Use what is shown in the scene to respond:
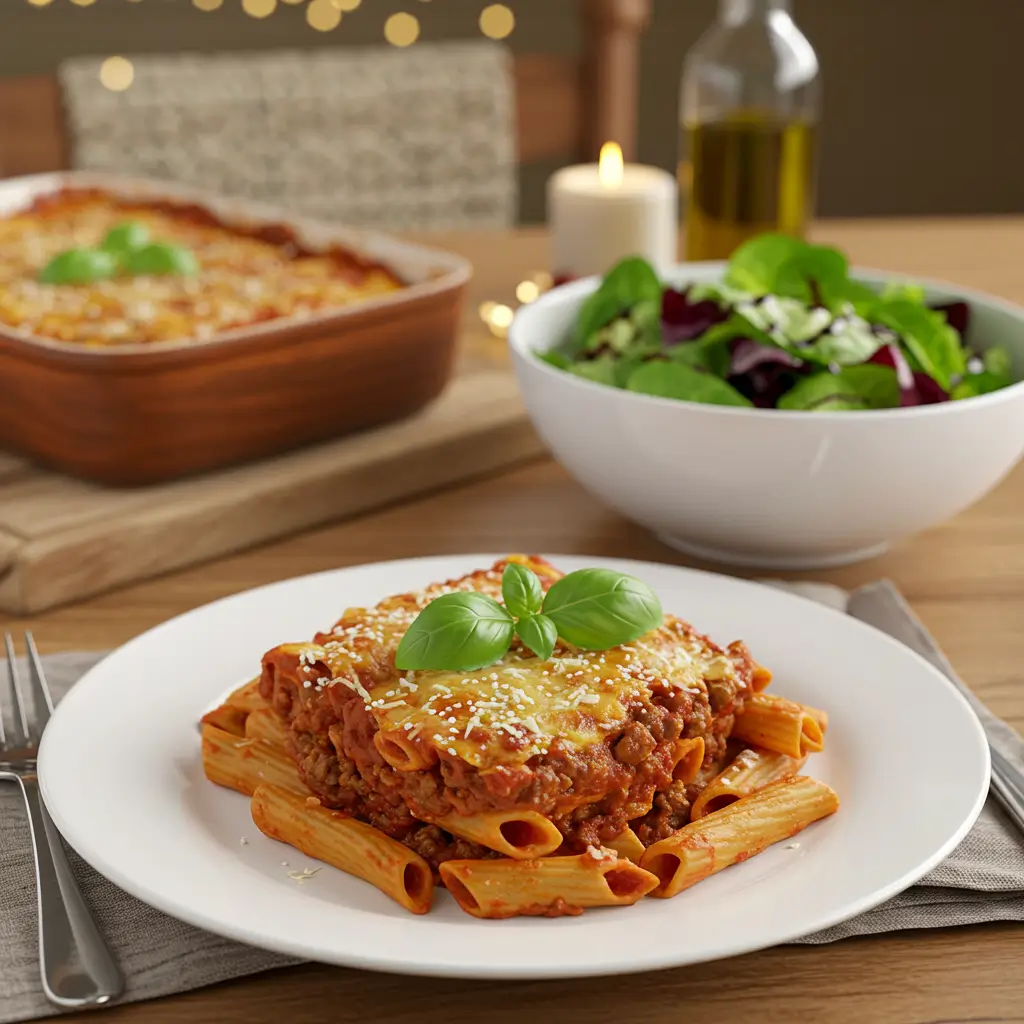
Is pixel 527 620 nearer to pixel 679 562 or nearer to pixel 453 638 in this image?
pixel 453 638

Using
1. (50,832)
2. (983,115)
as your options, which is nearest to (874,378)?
(50,832)

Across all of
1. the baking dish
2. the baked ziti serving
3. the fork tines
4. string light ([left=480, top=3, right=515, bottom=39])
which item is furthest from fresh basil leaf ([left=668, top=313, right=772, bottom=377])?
string light ([left=480, top=3, right=515, bottom=39])

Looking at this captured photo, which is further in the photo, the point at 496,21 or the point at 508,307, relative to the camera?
the point at 496,21

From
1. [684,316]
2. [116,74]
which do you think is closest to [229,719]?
[684,316]

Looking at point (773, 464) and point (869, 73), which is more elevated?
point (773, 464)

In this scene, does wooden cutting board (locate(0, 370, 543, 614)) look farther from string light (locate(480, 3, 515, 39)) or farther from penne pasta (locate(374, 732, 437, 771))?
string light (locate(480, 3, 515, 39))

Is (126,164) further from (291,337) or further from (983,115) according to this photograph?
(983,115)

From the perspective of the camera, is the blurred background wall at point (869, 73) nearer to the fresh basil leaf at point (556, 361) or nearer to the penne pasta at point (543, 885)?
the fresh basil leaf at point (556, 361)

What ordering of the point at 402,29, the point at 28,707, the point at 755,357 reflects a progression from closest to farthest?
the point at 28,707
the point at 755,357
the point at 402,29
